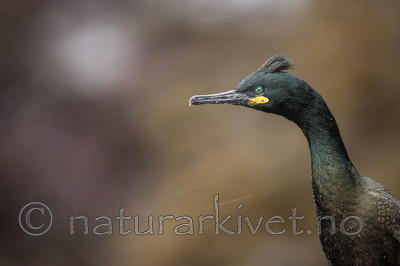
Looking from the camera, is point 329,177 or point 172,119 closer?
point 329,177

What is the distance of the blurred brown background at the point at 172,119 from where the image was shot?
128 inches

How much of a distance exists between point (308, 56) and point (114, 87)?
57.1 inches

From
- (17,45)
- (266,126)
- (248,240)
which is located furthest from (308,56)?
(17,45)

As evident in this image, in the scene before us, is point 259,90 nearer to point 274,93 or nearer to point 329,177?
point 274,93

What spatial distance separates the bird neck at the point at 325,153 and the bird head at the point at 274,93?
0.04 meters

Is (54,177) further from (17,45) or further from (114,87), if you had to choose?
(17,45)

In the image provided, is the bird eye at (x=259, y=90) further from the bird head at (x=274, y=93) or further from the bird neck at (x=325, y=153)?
the bird neck at (x=325, y=153)

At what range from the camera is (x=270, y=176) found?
3201 millimetres

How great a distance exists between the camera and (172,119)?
3525 mm

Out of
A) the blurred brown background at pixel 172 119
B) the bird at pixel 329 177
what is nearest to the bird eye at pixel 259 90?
the bird at pixel 329 177

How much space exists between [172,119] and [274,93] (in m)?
2.10

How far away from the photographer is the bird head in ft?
4.74

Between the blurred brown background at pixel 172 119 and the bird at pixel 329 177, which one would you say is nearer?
the bird at pixel 329 177

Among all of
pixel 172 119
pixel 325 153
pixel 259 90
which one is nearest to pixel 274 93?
pixel 259 90
